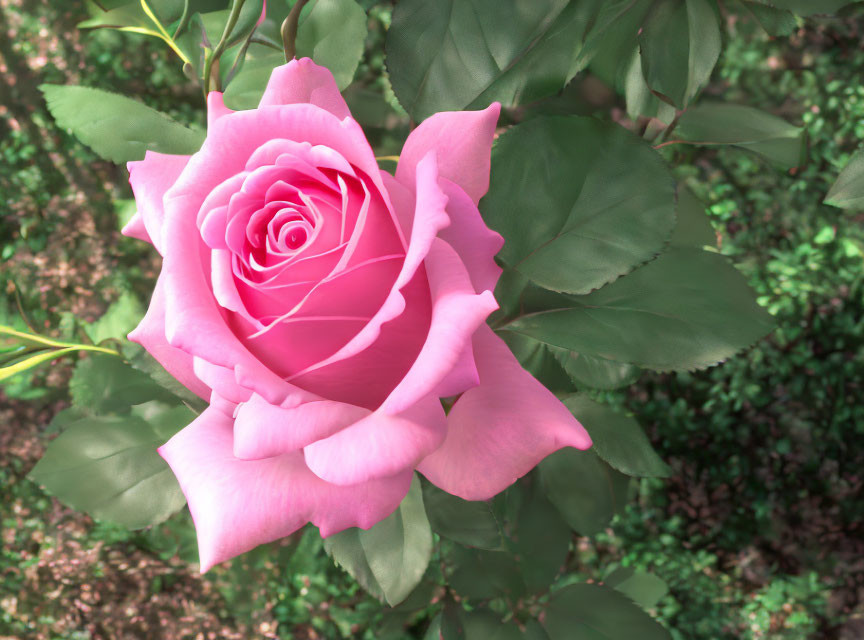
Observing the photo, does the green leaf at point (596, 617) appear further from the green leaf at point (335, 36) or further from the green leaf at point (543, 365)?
the green leaf at point (335, 36)

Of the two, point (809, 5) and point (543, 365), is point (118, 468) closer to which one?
point (543, 365)

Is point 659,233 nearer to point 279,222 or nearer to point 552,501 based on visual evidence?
point 279,222

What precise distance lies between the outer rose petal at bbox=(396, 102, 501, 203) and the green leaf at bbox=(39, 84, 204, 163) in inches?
7.0

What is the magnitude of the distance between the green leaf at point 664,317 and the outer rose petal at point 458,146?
0.11m

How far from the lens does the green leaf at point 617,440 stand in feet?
1.34

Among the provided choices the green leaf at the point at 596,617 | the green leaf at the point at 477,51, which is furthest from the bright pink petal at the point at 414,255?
the green leaf at the point at 596,617

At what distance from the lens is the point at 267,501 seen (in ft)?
0.76

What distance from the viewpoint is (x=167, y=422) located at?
1.29 feet

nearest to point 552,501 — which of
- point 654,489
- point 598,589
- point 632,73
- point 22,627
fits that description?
point 598,589

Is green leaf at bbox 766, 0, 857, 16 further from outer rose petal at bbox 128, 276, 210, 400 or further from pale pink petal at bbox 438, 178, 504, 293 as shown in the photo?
outer rose petal at bbox 128, 276, 210, 400

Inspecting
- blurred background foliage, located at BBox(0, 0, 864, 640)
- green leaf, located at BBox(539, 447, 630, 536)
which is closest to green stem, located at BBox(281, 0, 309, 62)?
green leaf, located at BBox(539, 447, 630, 536)

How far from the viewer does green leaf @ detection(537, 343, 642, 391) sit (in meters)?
0.41

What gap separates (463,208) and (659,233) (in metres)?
0.10

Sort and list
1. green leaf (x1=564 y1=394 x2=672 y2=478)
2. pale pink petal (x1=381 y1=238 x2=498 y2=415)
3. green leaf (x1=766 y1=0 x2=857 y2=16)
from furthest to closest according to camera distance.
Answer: green leaf (x1=564 y1=394 x2=672 y2=478) < green leaf (x1=766 y1=0 x2=857 y2=16) < pale pink petal (x1=381 y1=238 x2=498 y2=415)
